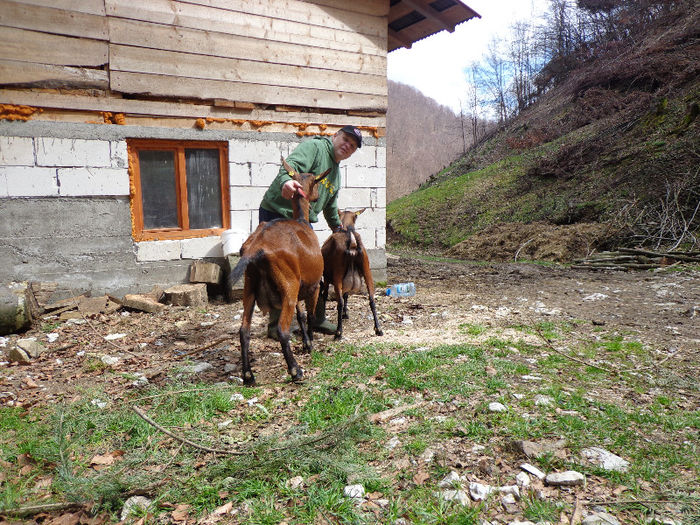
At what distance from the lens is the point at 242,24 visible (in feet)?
23.7

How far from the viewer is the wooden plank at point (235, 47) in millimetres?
6582

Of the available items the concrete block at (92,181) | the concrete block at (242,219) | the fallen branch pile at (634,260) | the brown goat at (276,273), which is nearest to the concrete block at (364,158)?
the concrete block at (242,219)

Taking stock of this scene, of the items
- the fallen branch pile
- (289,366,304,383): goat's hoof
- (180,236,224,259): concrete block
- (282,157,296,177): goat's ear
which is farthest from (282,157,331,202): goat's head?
the fallen branch pile

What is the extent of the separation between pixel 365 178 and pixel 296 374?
209 inches

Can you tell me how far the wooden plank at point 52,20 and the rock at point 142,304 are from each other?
3.79 m

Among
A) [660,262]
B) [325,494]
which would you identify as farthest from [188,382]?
[660,262]

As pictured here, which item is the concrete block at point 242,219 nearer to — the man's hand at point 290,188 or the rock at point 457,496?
the man's hand at point 290,188

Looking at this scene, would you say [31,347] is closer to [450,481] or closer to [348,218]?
[348,218]

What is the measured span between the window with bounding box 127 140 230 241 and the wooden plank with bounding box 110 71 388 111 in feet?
2.49

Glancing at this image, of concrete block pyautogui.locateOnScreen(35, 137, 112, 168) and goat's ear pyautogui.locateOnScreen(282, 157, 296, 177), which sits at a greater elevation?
concrete block pyautogui.locateOnScreen(35, 137, 112, 168)

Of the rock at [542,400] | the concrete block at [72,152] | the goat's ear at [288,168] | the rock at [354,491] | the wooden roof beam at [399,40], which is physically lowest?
the rock at [354,491]

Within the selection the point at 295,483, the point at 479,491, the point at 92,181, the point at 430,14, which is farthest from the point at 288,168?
the point at 430,14

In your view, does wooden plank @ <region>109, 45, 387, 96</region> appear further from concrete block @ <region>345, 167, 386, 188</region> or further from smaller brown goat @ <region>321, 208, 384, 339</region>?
smaller brown goat @ <region>321, 208, 384, 339</region>

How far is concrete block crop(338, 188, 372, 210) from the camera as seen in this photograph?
8.33 metres
